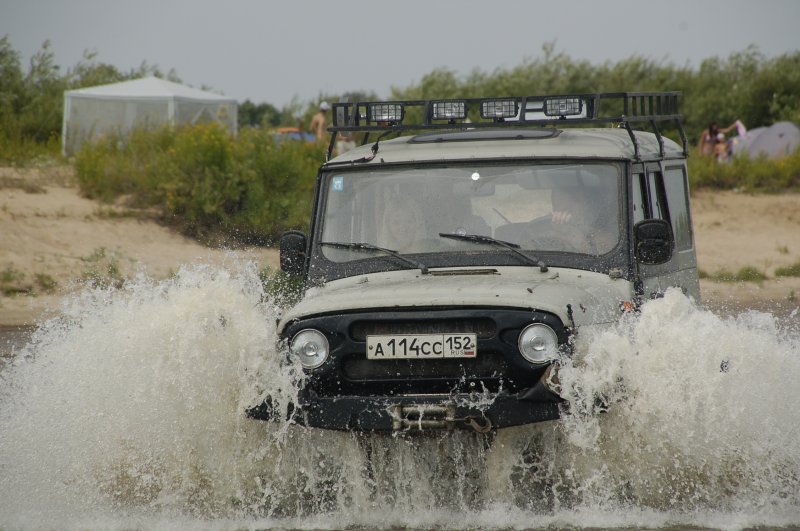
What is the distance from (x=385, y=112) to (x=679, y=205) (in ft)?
6.72

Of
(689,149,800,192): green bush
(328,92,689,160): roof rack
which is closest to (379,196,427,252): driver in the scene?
(328,92,689,160): roof rack

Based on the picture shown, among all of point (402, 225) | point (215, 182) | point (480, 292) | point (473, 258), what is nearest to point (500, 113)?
point (402, 225)

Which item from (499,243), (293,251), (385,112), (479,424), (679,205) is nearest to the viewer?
(479,424)

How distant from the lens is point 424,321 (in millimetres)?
6508

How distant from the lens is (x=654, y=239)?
23.3 feet

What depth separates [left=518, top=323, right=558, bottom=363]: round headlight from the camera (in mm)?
6363

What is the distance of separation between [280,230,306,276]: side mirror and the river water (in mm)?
762

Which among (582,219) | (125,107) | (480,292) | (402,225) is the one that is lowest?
A: (480,292)

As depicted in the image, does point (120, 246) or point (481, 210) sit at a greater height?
point (481, 210)

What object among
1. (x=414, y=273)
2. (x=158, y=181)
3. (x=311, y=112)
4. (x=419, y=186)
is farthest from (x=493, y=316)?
(x=311, y=112)

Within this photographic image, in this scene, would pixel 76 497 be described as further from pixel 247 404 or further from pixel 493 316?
pixel 493 316

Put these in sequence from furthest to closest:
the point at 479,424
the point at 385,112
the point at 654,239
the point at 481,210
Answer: the point at 385,112
the point at 481,210
the point at 654,239
the point at 479,424

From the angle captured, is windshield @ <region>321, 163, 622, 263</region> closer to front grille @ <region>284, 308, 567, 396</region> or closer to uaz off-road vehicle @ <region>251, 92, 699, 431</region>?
uaz off-road vehicle @ <region>251, 92, 699, 431</region>

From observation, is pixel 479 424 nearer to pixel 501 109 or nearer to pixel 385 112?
pixel 501 109
